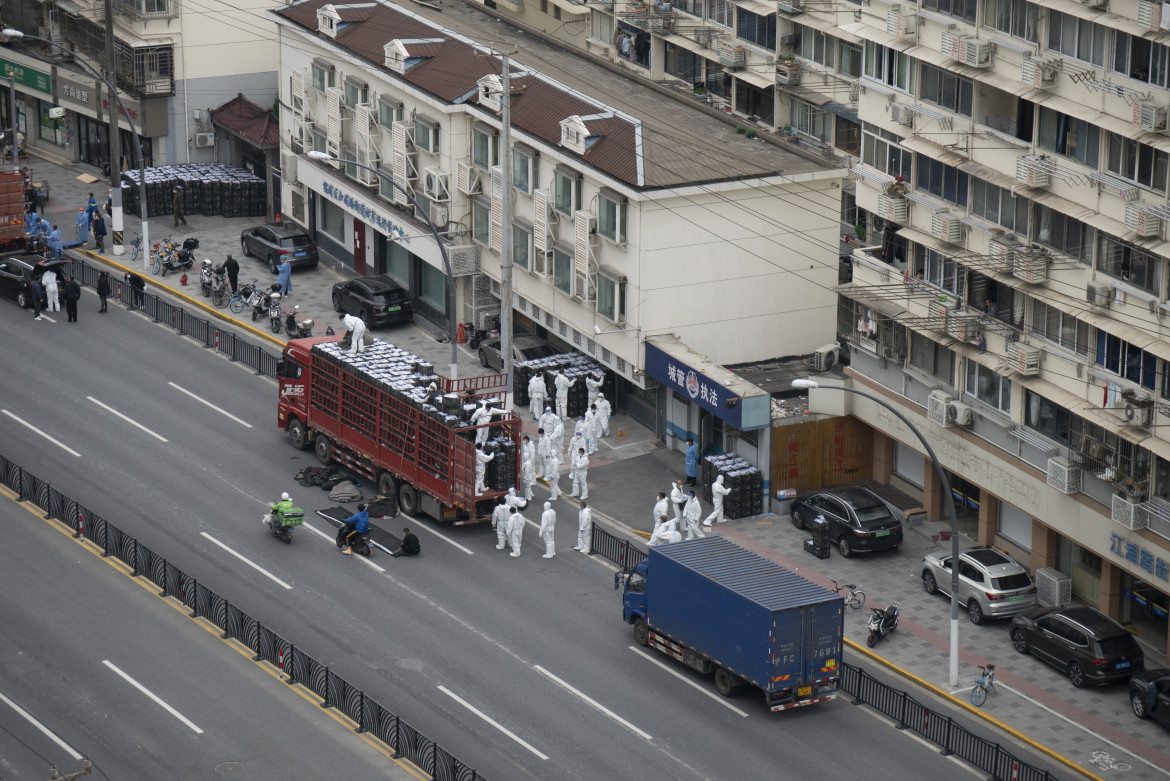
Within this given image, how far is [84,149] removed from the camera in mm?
91375

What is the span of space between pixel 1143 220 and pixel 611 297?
19.7 meters

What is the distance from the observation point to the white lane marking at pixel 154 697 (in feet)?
148

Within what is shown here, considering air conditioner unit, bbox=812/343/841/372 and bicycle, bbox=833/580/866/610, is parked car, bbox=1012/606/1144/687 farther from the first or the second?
air conditioner unit, bbox=812/343/841/372

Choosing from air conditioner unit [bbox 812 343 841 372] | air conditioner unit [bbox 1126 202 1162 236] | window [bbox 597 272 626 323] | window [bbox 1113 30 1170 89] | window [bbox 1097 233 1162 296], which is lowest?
air conditioner unit [bbox 812 343 841 372]

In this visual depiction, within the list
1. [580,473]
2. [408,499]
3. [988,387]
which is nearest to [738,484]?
[580,473]

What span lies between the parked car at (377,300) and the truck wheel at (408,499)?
606 inches

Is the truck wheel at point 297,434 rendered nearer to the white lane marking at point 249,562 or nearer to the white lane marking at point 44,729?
the white lane marking at point 249,562

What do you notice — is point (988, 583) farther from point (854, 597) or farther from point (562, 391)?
point (562, 391)

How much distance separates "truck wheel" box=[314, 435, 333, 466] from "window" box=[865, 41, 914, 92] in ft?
64.3

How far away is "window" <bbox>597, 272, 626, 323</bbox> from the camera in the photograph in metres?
61.1

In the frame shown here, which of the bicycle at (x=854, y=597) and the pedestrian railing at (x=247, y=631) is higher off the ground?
the pedestrian railing at (x=247, y=631)

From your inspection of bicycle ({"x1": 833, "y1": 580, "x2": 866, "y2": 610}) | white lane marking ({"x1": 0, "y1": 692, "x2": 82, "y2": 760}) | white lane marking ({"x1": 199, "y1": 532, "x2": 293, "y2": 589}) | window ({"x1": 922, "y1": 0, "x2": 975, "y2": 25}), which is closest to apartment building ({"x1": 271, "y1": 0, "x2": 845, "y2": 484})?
bicycle ({"x1": 833, "y1": 580, "x2": 866, "y2": 610})

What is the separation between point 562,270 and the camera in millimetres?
64188

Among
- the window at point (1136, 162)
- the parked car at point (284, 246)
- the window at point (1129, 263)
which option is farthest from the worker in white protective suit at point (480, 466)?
the parked car at point (284, 246)
